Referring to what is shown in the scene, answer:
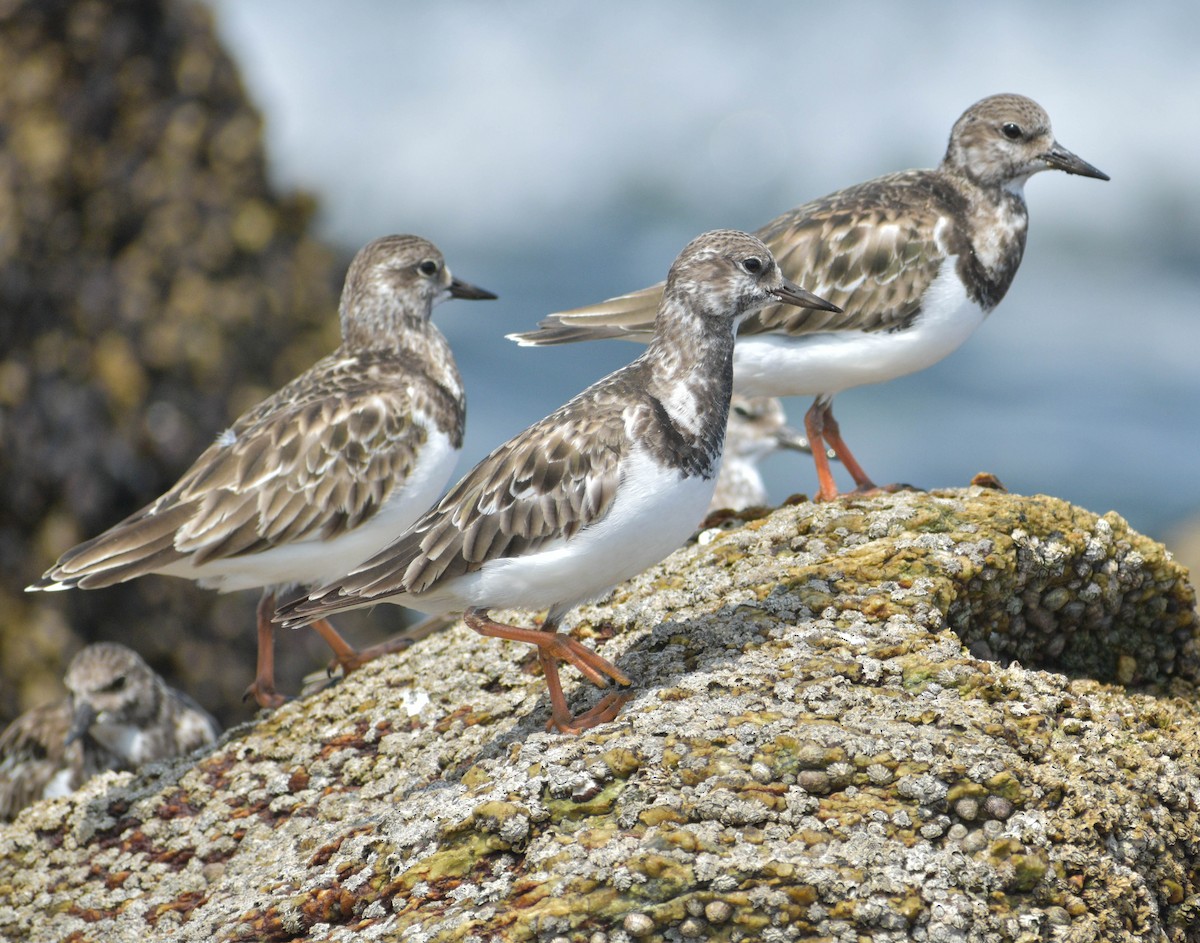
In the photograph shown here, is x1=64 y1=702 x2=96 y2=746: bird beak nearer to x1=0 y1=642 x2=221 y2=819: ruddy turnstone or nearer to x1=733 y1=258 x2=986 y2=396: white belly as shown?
x1=0 y1=642 x2=221 y2=819: ruddy turnstone

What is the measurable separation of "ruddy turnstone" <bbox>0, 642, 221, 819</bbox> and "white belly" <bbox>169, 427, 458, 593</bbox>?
137 cm

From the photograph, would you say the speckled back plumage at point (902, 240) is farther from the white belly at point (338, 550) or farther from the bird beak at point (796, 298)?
the bird beak at point (796, 298)

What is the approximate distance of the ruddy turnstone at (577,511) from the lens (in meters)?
4.91

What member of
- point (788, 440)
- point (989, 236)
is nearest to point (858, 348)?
point (989, 236)

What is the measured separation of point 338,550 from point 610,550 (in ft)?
8.05

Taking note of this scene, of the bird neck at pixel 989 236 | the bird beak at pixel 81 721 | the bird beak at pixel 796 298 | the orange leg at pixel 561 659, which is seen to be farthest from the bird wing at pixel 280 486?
the bird neck at pixel 989 236

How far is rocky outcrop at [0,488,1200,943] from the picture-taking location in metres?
3.95

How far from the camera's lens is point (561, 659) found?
518 centimetres

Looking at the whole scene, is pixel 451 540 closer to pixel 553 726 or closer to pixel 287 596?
pixel 553 726

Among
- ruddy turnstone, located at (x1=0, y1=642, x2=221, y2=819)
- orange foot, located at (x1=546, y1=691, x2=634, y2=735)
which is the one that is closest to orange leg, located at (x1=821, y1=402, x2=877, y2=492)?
orange foot, located at (x1=546, y1=691, x2=634, y2=735)

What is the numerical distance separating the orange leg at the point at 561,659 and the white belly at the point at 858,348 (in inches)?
91.7

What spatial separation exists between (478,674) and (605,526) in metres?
1.44

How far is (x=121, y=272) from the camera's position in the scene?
1082 centimetres

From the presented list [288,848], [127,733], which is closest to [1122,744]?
[288,848]
